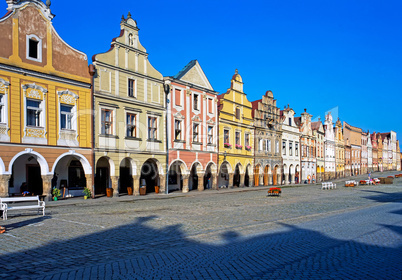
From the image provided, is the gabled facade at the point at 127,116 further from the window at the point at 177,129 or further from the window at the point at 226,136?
the window at the point at 226,136

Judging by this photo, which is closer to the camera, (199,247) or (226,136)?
(199,247)

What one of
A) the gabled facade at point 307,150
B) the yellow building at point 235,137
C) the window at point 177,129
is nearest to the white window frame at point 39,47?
the window at point 177,129

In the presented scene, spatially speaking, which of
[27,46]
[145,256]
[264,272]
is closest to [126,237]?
[145,256]

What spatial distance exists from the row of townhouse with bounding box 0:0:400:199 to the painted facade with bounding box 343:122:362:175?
123ft

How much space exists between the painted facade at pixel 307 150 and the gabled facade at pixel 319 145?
1.68 meters

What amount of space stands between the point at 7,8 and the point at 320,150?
55.1 m

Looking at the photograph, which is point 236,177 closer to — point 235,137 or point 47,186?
point 235,137

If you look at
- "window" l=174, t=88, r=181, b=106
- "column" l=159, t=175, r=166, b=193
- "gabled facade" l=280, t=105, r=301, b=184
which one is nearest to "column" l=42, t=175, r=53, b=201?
"column" l=159, t=175, r=166, b=193

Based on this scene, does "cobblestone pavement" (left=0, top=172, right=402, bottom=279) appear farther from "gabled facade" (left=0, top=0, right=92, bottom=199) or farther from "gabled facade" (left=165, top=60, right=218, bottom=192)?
"gabled facade" (left=165, top=60, right=218, bottom=192)

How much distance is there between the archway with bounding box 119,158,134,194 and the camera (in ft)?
102

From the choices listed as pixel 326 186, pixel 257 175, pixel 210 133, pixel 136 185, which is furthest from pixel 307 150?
pixel 136 185

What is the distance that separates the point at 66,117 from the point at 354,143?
74061mm

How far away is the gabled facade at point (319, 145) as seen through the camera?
6369 centimetres

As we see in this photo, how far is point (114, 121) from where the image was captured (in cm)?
2814
